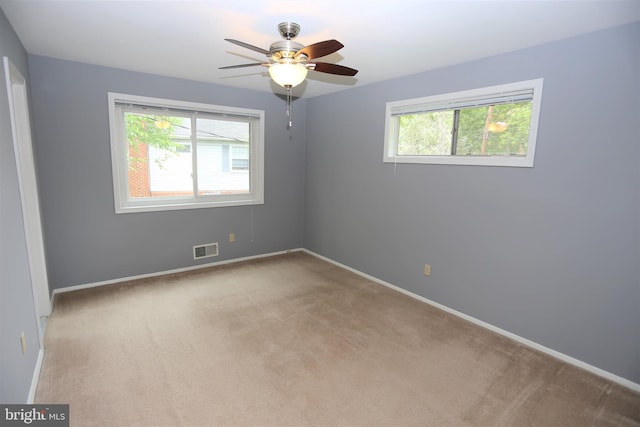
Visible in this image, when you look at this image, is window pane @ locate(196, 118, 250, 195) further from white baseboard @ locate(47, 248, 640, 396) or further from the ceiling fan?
the ceiling fan

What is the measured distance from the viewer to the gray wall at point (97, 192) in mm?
3105

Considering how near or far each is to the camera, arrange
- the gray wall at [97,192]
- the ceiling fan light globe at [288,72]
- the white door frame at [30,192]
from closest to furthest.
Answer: the ceiling fan light globe at [288,72] < the white door frame at [30,192] < the gray wall at [97,192]

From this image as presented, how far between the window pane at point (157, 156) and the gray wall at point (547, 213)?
2.30 m

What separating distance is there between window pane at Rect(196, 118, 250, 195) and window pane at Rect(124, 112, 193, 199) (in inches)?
6.3

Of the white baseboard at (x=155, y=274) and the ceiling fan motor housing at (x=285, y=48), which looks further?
the white baseboard at (x=155, y=274)

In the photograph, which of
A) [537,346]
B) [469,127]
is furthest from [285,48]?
[537,346]

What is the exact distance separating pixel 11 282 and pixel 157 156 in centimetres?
231

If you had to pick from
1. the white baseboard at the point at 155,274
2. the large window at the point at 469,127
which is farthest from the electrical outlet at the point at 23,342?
the large window at the point at 469,127

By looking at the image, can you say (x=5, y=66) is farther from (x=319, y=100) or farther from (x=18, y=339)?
(x=319, y=100)

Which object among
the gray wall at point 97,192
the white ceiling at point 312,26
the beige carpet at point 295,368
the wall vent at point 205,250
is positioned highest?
the white ceiling at point 312,26

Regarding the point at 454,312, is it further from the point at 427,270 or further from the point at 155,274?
the point at 155,274

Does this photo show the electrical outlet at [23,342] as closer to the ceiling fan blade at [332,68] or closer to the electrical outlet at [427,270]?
the ceiling fan blade at [332,68]

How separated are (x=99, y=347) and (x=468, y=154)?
3514mm

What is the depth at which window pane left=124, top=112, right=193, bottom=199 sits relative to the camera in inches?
144
